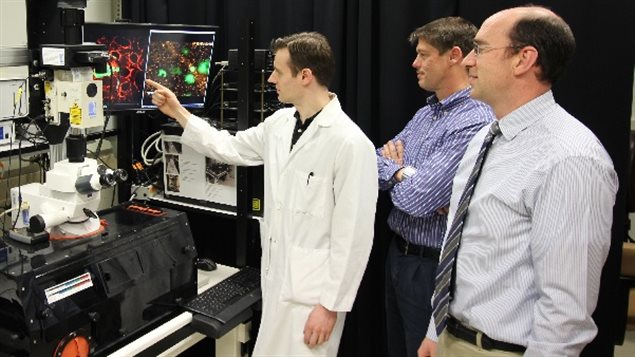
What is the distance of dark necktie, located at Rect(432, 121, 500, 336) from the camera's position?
4.59ft

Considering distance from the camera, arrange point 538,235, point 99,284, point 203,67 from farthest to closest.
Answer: point 203,67
point 99,284
point 538,235

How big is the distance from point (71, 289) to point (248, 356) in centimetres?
89

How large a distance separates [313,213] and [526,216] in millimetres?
765

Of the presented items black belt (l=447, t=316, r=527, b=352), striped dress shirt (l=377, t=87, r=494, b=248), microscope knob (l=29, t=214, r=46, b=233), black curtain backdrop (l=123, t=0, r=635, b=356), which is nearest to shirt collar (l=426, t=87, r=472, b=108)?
striped dress shirt (l=377, t=87, r=494, b=248)

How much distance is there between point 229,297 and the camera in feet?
6.82

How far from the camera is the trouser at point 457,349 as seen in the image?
132 cm

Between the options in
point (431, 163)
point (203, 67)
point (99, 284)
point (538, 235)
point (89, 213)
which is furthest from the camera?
point (203, 67)

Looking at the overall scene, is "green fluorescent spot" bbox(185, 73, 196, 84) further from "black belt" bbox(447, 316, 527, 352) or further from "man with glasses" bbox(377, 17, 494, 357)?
"black belt" bbox(447, 316, 527, 352)

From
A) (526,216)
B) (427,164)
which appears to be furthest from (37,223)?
(526,216)

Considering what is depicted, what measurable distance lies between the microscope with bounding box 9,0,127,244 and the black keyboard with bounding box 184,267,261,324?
463 millimetres

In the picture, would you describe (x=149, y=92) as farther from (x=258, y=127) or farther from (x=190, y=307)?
(x=190, y=307)

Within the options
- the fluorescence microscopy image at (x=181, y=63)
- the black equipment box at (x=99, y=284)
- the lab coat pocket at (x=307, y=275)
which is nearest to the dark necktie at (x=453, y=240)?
the lab coat pocket at (x=307, y=275)

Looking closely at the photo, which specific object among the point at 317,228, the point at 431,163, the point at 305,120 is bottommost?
the point at 317,228

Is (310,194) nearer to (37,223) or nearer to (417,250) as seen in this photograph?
(417,250)
